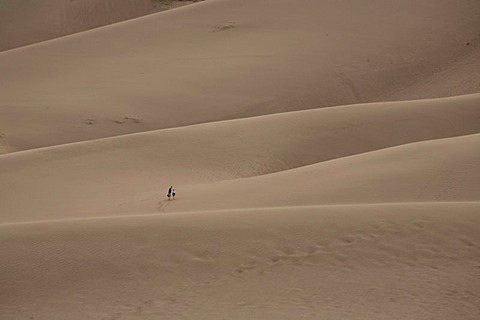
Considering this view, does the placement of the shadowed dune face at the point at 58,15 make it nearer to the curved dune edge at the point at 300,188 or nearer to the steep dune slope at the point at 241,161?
the steep dune slope at the point at 241,161

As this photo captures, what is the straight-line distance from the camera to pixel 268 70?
22.3m

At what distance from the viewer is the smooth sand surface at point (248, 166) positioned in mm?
7723

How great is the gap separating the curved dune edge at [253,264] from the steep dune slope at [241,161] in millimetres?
1443

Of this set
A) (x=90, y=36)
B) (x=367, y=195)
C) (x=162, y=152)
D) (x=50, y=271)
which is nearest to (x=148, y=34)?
(x=90, y=36)

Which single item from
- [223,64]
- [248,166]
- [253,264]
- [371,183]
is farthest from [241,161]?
[223,64]

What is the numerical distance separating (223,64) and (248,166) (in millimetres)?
8944

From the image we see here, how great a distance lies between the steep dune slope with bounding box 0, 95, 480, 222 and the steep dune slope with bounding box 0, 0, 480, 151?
312 cm

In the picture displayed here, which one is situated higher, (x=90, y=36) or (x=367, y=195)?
(x=90, y=36)

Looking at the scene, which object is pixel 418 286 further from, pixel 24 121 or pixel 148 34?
pixel 148 34

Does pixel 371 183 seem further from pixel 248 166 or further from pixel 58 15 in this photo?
pixel 58 15

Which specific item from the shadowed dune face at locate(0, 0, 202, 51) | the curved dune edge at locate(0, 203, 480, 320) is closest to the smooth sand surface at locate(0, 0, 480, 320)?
the curved dune edge at locate(0, 203, 480, 320)

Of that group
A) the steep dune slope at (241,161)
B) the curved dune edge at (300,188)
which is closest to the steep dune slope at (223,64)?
the steep dune slope at (241,161)

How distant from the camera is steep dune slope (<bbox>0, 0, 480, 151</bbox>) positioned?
63.1 ft

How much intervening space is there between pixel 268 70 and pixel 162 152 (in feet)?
27.0
